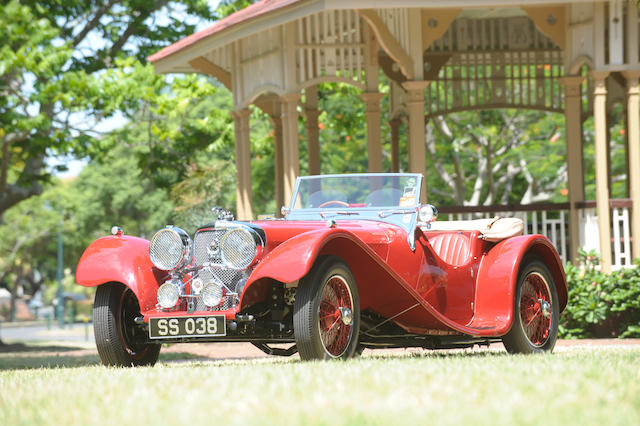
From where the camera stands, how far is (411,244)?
8.08 metres

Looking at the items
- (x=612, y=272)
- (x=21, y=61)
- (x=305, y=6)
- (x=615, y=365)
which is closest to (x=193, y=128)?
(x=21, y=61)

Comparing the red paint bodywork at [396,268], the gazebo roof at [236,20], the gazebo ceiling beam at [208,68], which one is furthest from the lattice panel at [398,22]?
the red paint bodywork at [396,268]

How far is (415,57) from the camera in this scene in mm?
12727

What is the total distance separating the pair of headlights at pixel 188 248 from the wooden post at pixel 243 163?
7877 millimetres

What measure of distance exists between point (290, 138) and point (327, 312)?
22.1 feet

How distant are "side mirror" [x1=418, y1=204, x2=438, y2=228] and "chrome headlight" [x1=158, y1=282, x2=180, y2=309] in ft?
7.25

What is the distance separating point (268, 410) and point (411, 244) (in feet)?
11.7

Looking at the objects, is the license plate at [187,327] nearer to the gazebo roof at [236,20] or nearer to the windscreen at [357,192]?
the windscreen at [357,192]

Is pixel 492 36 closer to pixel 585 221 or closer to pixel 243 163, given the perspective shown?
pixel 585 221

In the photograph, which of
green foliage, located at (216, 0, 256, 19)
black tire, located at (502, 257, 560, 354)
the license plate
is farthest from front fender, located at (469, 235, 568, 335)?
green foliage, located at (216, 0, 256, 19)

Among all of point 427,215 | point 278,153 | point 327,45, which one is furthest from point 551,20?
point 427,215

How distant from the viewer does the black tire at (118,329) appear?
25.5 ft

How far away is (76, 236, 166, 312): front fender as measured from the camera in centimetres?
755

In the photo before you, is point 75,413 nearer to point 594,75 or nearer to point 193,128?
point 594,75
